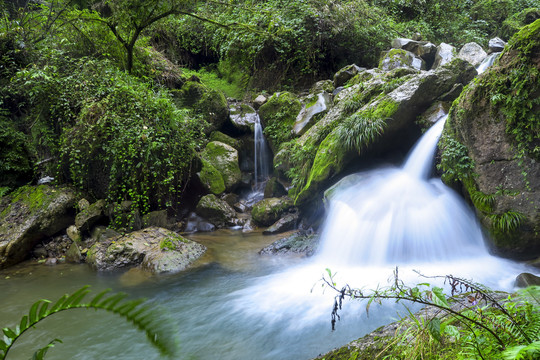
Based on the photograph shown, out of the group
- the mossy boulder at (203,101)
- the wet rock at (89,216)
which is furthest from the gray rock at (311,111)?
the wet rock at (89,216)

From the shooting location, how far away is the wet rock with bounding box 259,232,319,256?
20.4ft

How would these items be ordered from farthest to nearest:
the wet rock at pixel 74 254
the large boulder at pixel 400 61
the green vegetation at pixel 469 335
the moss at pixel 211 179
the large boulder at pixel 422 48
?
the large boulder at pixel 422 48, the large boulder at pixel 400 61, the moss at pixel 211 179, the wet rock at pixel 74 254, the green vegetation at pixel 469 335

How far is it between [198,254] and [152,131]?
8.66 feet

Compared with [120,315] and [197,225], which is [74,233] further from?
[120,315]

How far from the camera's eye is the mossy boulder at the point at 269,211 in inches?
314

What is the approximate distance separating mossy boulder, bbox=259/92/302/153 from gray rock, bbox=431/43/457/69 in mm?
4696

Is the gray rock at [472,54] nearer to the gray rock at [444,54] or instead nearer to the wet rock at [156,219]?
the gray rock at [444,54]

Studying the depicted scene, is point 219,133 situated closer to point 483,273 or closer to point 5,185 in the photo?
point 5,185

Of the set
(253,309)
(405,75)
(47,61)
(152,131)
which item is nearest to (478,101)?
(405,75)

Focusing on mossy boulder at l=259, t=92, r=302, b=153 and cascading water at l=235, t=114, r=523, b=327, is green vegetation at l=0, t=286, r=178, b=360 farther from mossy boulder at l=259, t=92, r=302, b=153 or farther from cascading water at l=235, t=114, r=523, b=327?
mossy boulder at l=259, t=92, r=302, b=153

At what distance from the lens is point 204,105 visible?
9.87m

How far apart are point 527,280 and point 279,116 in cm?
753

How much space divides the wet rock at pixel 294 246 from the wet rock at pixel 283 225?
2.55ft

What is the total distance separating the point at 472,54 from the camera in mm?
10219
